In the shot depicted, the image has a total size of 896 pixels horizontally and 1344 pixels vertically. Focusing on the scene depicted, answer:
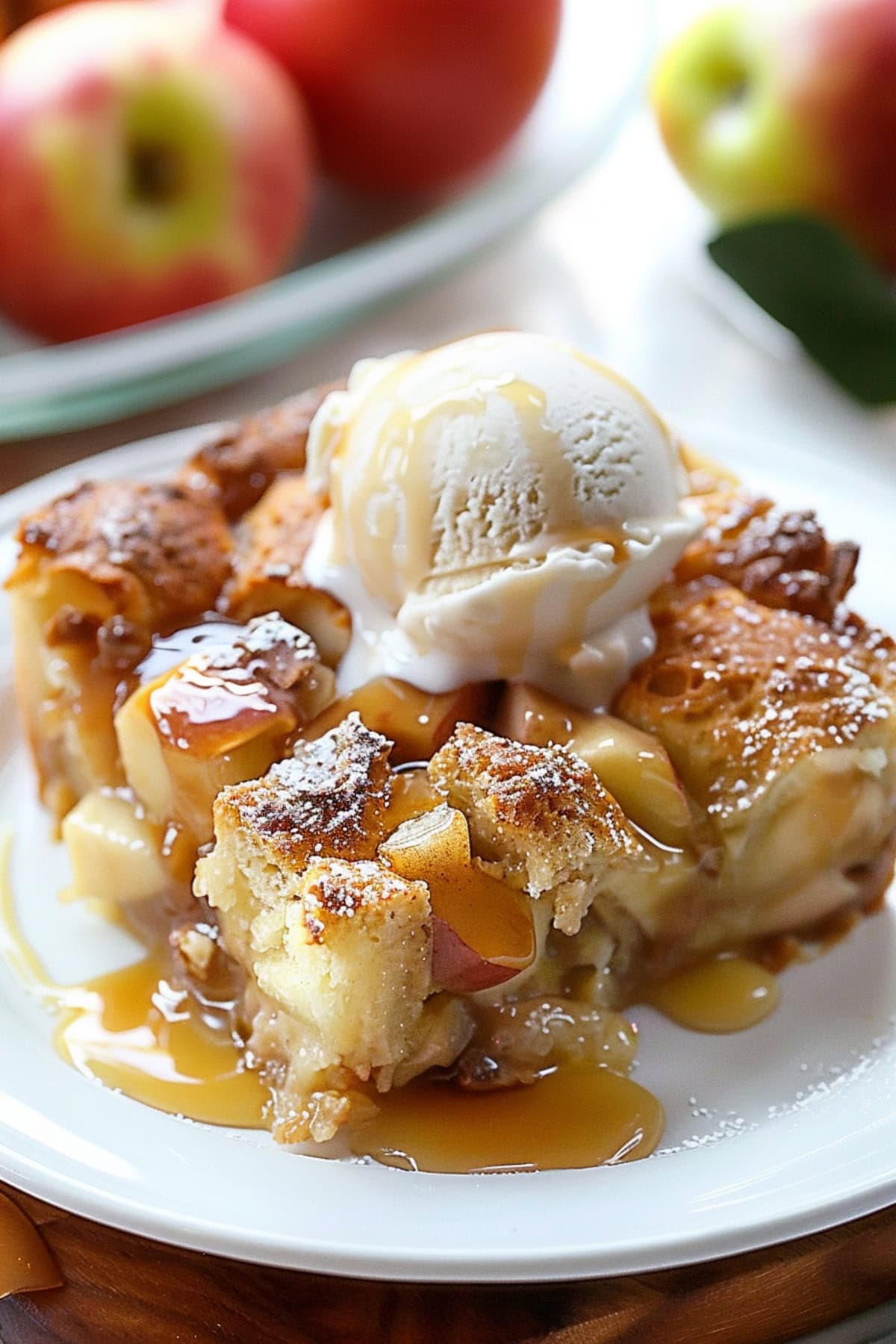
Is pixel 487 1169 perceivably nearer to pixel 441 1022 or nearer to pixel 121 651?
pixel 441 1022

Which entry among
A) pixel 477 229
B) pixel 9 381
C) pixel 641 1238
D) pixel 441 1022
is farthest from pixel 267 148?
pixel 641 1238

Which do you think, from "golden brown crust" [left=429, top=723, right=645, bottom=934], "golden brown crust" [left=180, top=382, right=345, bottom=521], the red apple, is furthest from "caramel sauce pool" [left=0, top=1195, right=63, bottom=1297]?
the red apple

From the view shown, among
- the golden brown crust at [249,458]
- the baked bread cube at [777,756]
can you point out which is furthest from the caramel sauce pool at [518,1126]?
the golden brown crust at [249,458]

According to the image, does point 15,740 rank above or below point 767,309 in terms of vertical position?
below

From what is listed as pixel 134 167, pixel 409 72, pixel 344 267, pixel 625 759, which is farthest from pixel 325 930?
pixel 409 72

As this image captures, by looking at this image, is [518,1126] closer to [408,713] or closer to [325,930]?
[325,930]

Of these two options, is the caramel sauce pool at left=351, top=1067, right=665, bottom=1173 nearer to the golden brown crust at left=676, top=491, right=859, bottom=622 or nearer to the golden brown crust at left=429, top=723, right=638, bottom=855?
the golden brown crust at left=429, top=723, right=638, bottom=855
